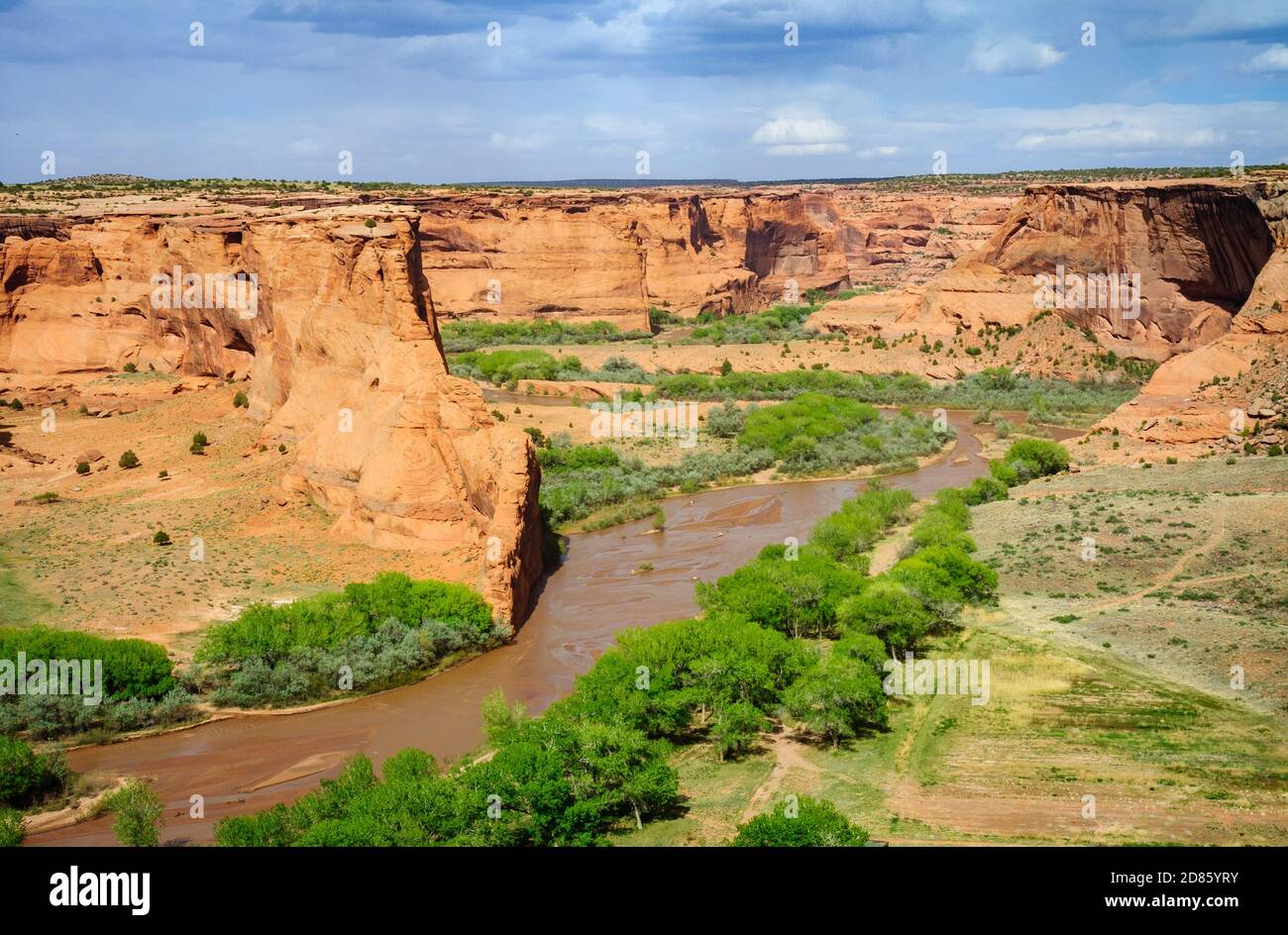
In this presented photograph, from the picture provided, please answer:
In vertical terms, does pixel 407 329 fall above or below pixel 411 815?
above

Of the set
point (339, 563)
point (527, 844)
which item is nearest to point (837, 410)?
point (339, 563)

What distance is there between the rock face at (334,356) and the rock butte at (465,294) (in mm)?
72

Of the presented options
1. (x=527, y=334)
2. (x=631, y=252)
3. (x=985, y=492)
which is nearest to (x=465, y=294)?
(x=527, y=334)

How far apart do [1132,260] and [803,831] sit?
49.5 m

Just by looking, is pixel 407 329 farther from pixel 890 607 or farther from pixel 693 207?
pixel 693 207

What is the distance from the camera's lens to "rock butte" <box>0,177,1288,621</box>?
2725cm

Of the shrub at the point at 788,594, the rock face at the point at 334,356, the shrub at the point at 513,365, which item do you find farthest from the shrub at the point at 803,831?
the shrub at the point at 513,365

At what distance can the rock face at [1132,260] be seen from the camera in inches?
1921

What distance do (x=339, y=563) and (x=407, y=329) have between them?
21.5 ft

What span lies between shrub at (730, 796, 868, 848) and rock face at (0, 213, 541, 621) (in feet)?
37.9

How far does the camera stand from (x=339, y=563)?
87.7 ft

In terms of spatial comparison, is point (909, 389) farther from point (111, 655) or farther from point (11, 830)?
point (11, 830)

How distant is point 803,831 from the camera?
46.7 feet

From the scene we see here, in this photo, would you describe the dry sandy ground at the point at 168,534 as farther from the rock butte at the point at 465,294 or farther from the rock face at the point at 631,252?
the rock face at the point at 631,252
